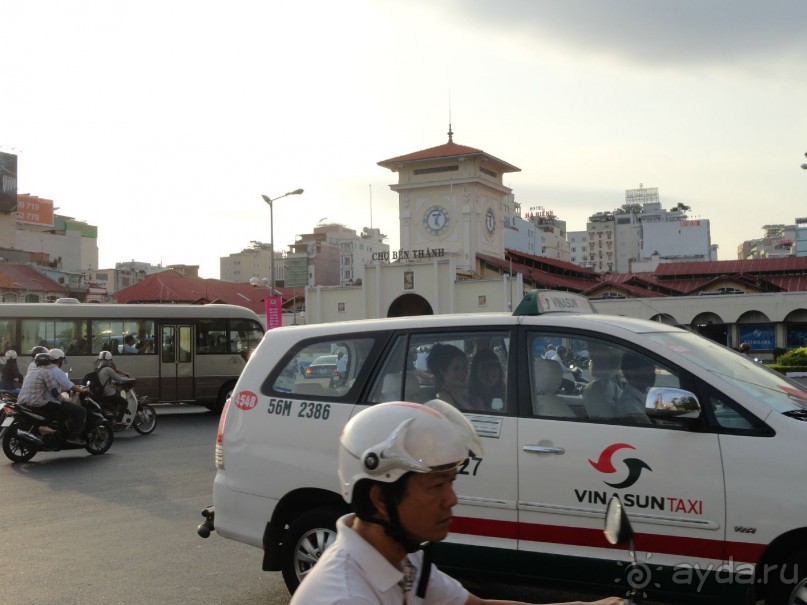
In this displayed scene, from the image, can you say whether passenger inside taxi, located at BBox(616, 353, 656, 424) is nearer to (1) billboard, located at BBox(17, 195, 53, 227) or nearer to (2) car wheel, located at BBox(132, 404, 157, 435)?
(2) car wheel, located at BBox(132, 404, 157, 435)

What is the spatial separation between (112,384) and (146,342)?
501 centimetres

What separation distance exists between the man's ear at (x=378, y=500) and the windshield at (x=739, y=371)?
2.98 metres

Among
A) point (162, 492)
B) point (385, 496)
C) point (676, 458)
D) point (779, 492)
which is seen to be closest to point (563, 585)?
point (676, 458)

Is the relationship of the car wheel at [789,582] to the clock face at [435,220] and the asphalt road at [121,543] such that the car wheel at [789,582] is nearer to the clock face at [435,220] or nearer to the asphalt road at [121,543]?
the asphalt road at [121,543]

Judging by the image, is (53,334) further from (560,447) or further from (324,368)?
(560,447)

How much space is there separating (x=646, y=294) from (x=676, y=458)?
2221 inches

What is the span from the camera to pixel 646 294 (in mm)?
58938

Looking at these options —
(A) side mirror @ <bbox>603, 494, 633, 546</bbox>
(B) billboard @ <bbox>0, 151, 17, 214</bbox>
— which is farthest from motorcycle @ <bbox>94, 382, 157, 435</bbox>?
(B) billboard @ <bbox>0, 151, 17, 214</bbox>

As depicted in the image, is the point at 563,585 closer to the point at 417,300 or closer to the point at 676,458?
the point at 676,458

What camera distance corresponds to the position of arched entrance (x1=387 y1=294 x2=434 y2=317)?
210 feet

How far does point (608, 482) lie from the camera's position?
180 inches

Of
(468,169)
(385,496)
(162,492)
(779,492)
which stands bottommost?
(162,492)

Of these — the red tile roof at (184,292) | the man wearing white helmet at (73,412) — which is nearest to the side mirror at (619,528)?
the man wearing white helmet at (73,412)

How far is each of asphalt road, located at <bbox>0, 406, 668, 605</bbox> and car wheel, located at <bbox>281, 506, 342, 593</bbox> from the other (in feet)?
2.13
